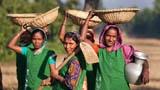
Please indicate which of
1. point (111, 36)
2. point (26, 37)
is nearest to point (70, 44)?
point (111, 36)

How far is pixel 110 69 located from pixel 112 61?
85mm

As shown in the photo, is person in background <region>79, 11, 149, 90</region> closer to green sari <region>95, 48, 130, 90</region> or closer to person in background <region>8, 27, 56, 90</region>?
green sari <region>95, 48, 130, 90</region>

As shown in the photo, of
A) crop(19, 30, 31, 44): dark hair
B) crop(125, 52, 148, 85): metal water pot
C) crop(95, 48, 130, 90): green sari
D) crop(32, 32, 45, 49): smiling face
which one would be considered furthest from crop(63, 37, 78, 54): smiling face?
crop(19, 30, 31, 44): dark hair

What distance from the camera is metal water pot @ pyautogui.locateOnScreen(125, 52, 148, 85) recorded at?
4.44m

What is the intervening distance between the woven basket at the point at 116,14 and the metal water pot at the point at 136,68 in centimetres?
40

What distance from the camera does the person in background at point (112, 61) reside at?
4.47 m

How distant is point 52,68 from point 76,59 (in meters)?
0.36

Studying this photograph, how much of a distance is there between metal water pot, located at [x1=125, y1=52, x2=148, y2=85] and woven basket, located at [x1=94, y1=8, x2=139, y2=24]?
40 cm

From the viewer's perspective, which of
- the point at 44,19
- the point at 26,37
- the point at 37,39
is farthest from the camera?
the point at 26,37

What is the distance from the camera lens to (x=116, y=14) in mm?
4477

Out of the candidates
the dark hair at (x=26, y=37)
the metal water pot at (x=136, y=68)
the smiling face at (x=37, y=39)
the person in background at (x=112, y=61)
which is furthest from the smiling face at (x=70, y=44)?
the dark hair at (x=26, y=37)

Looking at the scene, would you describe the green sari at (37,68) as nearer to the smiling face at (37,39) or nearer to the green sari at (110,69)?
the smiling face at (37,39)

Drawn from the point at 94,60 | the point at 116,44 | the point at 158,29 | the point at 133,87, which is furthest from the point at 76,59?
the point at 158,29

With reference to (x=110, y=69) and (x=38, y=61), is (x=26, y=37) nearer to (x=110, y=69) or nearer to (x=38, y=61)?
(x=38, y=61)
